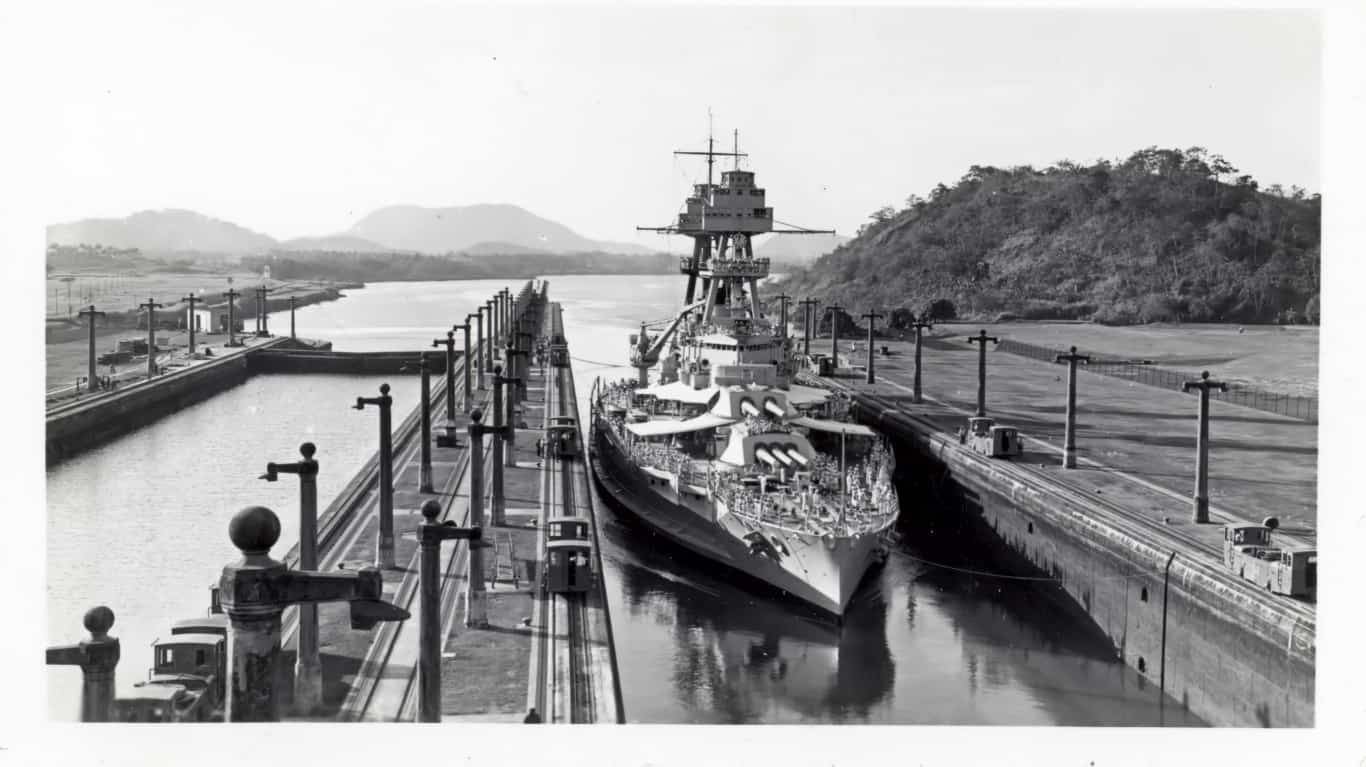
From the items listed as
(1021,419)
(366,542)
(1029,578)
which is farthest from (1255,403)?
(366,542)

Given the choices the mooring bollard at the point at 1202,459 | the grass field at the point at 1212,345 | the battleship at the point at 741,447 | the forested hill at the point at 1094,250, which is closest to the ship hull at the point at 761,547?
the battleship at the point at 741,447

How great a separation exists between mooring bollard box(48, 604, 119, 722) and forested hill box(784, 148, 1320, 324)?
196ft

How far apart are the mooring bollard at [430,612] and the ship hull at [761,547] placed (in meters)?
16.8

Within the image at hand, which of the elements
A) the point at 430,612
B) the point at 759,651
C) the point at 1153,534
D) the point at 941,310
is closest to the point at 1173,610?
the point at 1153,534

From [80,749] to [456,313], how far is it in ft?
347

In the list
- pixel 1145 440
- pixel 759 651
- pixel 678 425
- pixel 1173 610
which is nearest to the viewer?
pixel 1173 610

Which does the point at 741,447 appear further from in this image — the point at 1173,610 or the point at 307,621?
the point at 307,621

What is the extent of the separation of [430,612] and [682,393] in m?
30.7

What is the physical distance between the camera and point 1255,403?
172 feet

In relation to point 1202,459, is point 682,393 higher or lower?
higher

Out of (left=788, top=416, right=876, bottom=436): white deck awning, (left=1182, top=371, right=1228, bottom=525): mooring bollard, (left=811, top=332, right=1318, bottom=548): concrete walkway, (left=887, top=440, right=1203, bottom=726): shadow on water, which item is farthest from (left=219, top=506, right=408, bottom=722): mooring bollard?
(left=788, top=416, right=876, bottom=436): white deck awning

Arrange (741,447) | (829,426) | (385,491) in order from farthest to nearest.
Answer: (829,426) < (741,447) < (385,491)

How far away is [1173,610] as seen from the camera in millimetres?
27828

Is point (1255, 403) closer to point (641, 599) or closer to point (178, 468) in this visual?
point (641, 599)
